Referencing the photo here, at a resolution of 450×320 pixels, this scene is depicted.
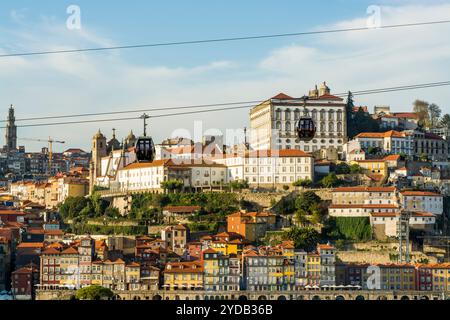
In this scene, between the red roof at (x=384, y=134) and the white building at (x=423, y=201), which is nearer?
the white building at (x=423, y=201)

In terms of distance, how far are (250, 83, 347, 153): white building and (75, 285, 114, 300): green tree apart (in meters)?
22.4

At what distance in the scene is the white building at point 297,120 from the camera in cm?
6675

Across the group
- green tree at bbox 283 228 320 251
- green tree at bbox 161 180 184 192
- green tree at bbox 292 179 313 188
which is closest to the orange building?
green tree at bbox 283 228 320 251

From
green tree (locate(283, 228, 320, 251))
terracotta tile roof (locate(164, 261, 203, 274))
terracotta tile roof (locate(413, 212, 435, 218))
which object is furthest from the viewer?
terracotta tile roof (locate(413, 212, 435, 218))

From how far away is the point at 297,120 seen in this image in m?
67.6

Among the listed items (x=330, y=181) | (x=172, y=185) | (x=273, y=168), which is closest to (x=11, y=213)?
(x=172, y=185)

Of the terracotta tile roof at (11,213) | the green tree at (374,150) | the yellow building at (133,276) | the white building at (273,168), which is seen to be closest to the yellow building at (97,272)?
the yellow building at (133,276)

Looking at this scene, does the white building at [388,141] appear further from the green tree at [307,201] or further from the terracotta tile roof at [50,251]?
the terracotta tile roof at [50,251]

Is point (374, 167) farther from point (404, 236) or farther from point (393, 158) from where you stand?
point (404, 236)

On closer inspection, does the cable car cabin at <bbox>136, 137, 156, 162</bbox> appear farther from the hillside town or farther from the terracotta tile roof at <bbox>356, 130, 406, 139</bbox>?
the terracotta tile roof at <bbox>356, 130, 406, 139</bbox>

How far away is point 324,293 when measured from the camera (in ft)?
160

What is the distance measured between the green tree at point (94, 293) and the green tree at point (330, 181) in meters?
16.4

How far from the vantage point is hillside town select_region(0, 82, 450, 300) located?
4956cm
